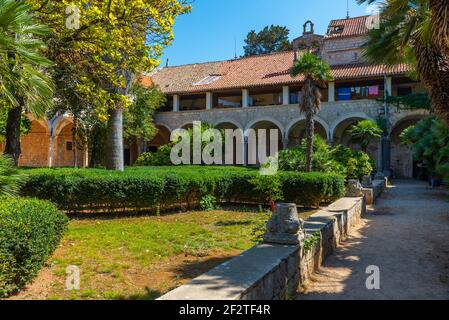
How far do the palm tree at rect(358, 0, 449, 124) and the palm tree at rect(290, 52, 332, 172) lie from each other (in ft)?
18.4

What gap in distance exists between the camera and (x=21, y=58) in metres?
5.91

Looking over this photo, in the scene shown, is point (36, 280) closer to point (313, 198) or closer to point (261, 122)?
point (313, 198)

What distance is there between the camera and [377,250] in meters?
6.59

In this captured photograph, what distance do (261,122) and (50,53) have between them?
21.4 m

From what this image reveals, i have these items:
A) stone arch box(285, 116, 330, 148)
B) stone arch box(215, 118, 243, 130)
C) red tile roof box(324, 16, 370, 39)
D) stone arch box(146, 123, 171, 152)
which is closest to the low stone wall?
stone arch box(285, 116, 330, 148)

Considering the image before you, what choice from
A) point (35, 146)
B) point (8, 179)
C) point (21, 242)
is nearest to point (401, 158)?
point (8, 179)

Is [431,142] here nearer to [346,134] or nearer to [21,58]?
[346,134]

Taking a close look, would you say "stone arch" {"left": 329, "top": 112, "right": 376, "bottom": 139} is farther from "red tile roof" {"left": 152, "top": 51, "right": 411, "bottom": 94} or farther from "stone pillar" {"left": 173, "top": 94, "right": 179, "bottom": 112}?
"stone pillar" {"left": 173, "top": 94, "right": 179, "bottom": 112}

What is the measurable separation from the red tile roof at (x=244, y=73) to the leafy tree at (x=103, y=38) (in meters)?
17.7

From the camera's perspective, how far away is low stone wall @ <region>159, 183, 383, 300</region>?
287cm

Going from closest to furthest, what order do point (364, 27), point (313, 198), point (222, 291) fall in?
point (222, 291) < point (313, 198) < point (364, 27)

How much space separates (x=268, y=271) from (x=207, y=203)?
310 inches

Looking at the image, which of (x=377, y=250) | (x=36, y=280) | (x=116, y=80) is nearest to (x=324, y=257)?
(x=377, y=250)

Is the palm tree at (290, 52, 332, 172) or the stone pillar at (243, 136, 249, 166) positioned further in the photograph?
the stone pillar at (243, 136, 249, 166)
